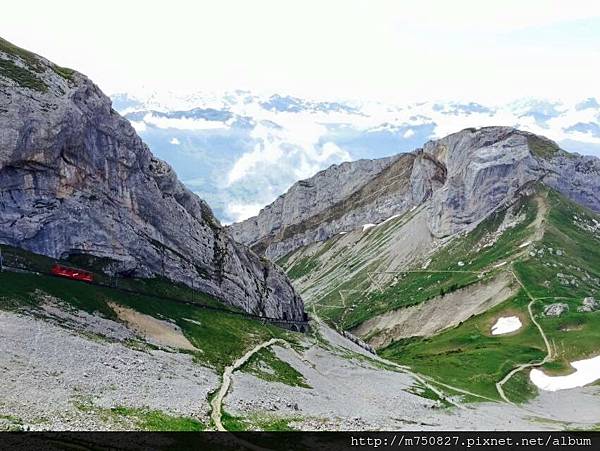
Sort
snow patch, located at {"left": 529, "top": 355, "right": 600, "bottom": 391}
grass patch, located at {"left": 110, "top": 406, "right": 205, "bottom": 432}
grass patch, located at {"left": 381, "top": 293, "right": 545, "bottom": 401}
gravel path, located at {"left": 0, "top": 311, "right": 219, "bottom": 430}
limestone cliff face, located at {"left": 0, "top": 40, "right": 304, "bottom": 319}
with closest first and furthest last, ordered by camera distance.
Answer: gravel path, located at {"left": 0, "top": 311, "right": 219, "bottom": 430}, grass patch, located at {"left": 110, "top": 406, "right": 205, "bottom": 432}, limestone cliff face, located at {"left": 0, "top": 40, "right": 304, "bottom": 319}, snow patch, located at {"left": 529, "top": 355, "right": 600, "bottom": 391}, grass patch, located at {"left": 381, "top": 293, "right": 545, "bottom": 401}

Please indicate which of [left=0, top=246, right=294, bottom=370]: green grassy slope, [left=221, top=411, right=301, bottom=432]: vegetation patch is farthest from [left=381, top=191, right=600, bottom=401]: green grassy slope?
[left=221, top=411, right=301, bottom=432]: vegetation patch

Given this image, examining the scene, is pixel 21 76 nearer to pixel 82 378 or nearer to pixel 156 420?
pixel 82 378

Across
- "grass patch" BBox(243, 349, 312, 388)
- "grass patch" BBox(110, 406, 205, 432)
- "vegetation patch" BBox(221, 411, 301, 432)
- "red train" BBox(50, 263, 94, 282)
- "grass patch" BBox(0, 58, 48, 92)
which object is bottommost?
"grass patch" BBox(110, 406, 205, 432)

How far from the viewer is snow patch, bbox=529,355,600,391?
130m

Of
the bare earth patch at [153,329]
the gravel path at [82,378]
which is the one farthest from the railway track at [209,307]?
the gravel path at [82,378]

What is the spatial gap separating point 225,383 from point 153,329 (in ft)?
63.4

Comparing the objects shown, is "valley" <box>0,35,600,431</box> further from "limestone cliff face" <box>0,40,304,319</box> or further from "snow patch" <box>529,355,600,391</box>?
"snow patch" <box>529,355,600,391</box>

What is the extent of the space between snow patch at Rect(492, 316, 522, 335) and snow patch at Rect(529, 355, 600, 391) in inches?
1422

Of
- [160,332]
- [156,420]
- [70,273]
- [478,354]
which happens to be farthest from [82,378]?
[478,354]

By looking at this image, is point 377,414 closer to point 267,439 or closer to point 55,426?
point 267,439

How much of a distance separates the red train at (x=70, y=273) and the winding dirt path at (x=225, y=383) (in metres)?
27.6

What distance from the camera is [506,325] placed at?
182 meters

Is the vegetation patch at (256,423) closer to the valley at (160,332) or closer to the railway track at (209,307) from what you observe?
the valley at (160,332)

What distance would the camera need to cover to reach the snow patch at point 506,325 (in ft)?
584
